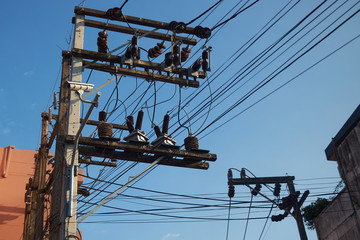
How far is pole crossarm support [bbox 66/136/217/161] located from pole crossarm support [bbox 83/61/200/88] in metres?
2.13

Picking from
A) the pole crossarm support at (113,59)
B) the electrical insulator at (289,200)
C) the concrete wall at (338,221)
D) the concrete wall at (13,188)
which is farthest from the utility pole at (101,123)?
the concrete wall at (13,188)

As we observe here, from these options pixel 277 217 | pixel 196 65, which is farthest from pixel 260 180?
pixel 196 65

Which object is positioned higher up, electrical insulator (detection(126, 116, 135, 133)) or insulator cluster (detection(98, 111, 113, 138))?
electrical insulator (detection(126, 116, 135, 133))

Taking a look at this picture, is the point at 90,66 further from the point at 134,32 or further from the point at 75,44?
the point at 134,32

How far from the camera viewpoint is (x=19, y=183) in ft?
75.8

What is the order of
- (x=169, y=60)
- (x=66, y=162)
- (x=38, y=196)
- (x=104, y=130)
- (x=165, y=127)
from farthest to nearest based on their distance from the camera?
(x=38, y=196) → (x=169, y=60) → (x=165, y=127) → (x=104, y=130) → (x=66, y=162)

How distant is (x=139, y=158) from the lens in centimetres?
1123

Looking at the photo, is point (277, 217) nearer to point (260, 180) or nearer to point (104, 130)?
point (260, 180)

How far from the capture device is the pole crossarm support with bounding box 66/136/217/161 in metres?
10.6

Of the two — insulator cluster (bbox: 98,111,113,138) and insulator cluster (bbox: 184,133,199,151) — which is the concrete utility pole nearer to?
insulator cluster (bbox: 98,111,113,138)

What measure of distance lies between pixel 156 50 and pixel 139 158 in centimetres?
310

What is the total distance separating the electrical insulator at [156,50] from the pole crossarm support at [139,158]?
9.63 feet

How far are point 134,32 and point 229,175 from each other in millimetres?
7497

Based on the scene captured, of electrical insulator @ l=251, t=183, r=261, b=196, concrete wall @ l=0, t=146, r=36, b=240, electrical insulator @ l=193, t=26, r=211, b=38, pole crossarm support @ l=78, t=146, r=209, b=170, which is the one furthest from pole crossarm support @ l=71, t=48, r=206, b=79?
concrete wall @ l=0, t=146, r=36, b=240
